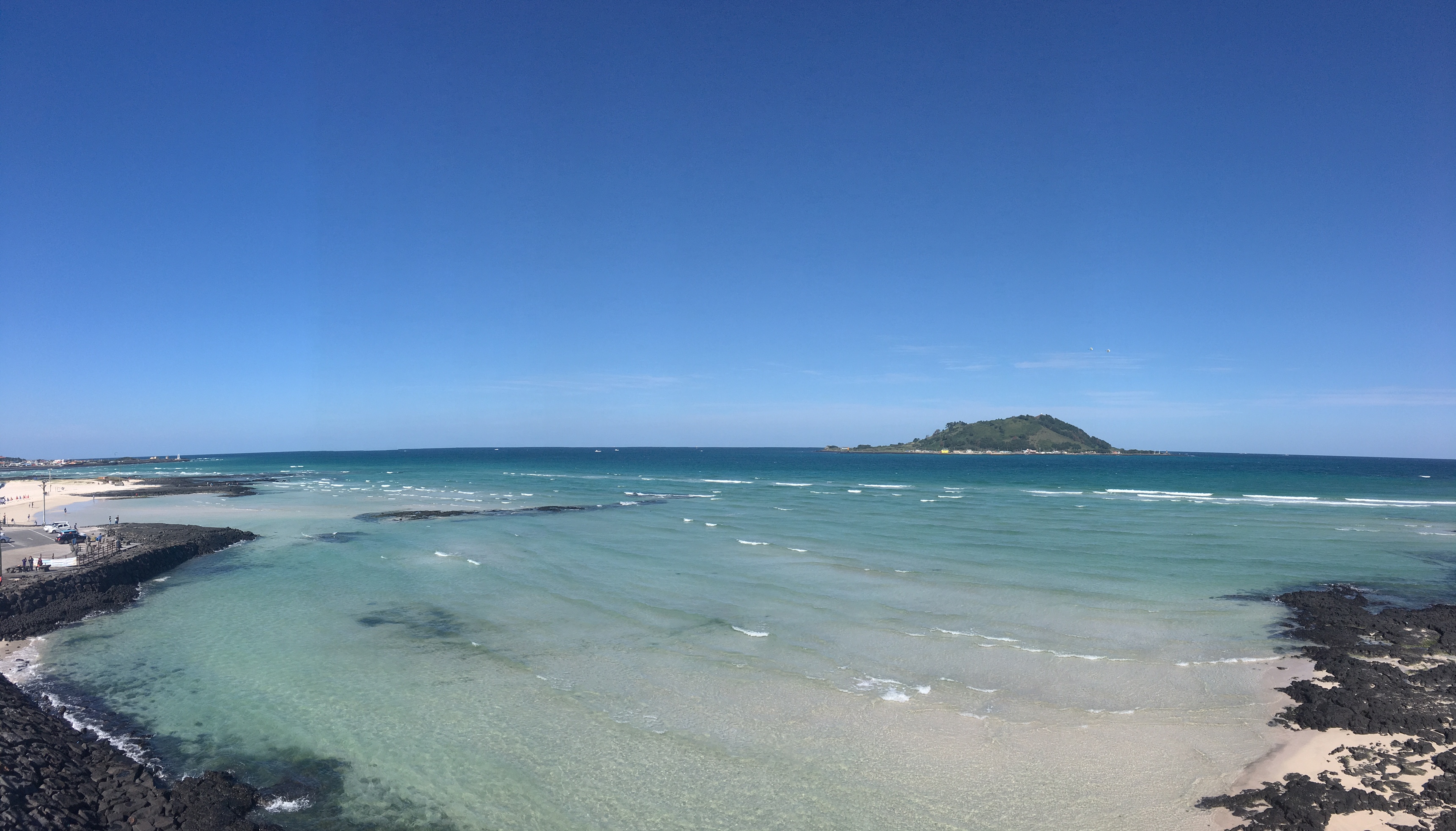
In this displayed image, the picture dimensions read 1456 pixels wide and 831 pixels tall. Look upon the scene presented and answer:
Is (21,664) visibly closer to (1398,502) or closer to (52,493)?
(52,493)

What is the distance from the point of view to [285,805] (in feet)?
33.3

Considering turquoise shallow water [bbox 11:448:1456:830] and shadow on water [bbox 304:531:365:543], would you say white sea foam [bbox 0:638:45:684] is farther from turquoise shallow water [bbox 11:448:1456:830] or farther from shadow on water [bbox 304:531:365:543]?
shadow on water [bbox 304:531:365:543]

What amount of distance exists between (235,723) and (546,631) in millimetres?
7603

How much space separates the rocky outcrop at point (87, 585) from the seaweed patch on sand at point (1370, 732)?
2752 cm

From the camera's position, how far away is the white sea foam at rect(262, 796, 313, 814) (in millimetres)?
9984

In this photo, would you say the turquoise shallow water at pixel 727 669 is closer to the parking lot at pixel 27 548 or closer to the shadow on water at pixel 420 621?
the shadow on water at pixel 420 621

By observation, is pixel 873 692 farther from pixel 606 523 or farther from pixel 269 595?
pixel 606 523

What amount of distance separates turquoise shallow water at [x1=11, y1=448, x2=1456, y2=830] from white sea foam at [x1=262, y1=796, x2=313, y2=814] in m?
0.34

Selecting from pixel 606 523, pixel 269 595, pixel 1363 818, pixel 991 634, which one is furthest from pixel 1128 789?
pixel 606 523

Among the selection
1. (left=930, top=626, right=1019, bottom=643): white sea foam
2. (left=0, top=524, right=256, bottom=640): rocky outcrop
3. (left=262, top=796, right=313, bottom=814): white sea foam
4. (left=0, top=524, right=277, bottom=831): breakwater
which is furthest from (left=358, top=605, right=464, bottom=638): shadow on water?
(left=930, top=626, right=1019, bottom=643): white sea foam

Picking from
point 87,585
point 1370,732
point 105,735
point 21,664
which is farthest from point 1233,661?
point 87,585

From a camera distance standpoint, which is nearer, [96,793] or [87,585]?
[96,793]

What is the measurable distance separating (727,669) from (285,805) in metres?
8.69

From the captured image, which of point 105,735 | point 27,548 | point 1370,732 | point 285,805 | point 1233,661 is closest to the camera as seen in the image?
point 285,805
